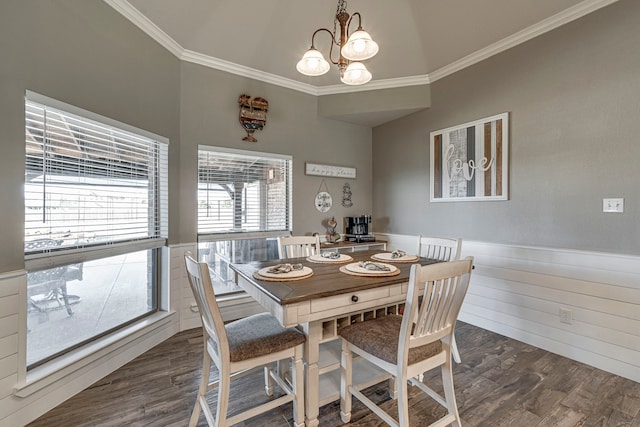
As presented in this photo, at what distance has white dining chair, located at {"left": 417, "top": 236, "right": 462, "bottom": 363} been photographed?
2368 mm

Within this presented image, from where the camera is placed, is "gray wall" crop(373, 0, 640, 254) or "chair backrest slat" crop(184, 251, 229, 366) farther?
"gray wall" crop(373, 0, 640, 254)

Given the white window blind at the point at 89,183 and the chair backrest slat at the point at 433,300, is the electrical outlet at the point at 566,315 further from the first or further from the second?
the white window blind at the point at 89,183

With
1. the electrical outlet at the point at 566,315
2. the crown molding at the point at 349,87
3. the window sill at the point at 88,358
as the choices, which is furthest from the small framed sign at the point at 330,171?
the electrical outlet at the point at 566,315

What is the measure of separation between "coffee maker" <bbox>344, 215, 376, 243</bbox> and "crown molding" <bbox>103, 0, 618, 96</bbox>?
5.52 ft

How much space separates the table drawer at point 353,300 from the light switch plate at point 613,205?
6.33 ft

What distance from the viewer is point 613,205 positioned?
215 centimetres

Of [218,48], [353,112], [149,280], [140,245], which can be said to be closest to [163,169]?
[140,245]

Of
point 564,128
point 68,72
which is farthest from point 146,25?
point 564,128

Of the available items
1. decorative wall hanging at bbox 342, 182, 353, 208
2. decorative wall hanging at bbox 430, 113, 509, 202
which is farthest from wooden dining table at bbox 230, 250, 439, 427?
decorative wall hanging at bbox 342, 182, 353, 208

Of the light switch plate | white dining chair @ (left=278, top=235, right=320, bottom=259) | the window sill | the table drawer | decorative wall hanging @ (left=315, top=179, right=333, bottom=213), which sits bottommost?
the window sill

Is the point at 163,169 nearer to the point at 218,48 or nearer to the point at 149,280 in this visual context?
the point at 149,280

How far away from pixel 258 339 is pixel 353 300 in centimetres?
54

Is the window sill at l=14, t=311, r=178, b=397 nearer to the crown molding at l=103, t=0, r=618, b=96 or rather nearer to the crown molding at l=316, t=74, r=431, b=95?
the crown molding at l=103, t=0, r=618, b=96

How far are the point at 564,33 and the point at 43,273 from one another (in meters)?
4.31
